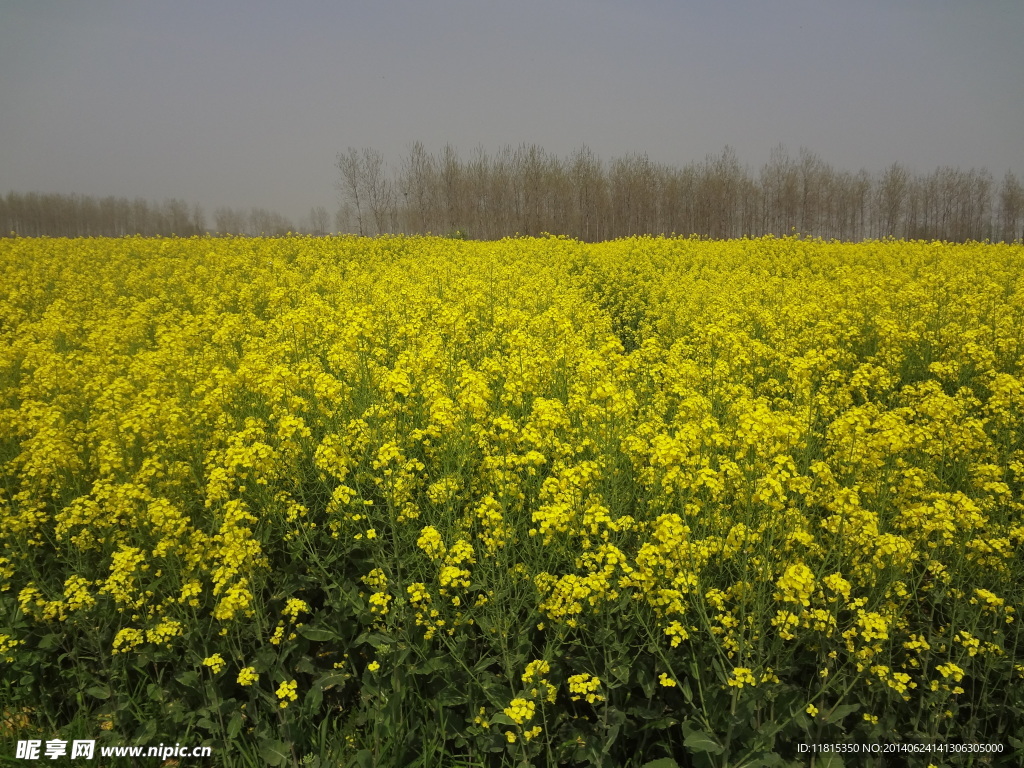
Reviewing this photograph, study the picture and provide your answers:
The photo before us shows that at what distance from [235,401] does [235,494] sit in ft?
3.76

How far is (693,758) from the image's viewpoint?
266cm

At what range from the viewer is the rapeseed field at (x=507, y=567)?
8.96ft

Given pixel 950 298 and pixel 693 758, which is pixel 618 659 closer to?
pixel 693 758

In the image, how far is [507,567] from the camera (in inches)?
118

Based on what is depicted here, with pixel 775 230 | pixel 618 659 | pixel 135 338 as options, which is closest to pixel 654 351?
pixel 618 659

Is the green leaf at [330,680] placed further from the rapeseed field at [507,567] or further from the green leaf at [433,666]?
the green leaf at [433,666]

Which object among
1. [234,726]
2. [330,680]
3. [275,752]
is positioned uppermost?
[330,680]

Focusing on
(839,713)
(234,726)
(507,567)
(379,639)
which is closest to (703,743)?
(839,713)

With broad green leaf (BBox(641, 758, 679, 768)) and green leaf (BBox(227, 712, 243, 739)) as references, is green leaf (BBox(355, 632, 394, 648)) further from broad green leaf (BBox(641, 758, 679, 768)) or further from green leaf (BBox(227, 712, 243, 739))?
broad green leaf (BBox(641, 758, 679, 768))

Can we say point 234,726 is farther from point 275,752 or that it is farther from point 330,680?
point 330,680

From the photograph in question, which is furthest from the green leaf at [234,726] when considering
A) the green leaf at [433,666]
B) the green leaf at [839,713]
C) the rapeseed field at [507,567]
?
the green leaf at [839,713]

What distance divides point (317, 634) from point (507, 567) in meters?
1.14

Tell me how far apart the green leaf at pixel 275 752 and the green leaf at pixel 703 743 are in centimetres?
199

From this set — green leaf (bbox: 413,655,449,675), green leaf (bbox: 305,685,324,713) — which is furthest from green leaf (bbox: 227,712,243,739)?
green leaf (bbox: 413,655,449,675)
